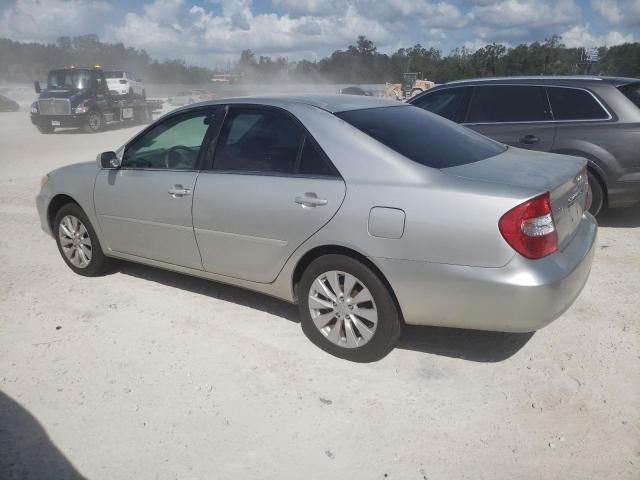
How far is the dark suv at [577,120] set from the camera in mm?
5566

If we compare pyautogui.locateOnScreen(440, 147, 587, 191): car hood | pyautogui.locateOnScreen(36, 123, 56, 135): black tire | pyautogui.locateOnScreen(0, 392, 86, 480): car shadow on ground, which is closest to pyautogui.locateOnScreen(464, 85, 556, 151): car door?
pyautogui.locateOnScreen(440, 147, 587, 191): car hood

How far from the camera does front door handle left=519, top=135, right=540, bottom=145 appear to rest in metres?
5.97

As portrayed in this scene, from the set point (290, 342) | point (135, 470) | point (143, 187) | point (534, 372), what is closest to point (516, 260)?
point (534, 372)

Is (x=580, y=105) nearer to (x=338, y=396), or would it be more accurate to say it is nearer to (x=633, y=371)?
(x=633, y=371)

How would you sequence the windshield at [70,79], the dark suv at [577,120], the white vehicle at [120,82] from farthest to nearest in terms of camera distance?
1. the white vehicle at [120,82]
2. the windshield at [70,79]
3. the dark suv at [577,120]

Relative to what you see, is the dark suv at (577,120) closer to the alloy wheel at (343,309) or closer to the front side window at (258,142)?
the front side window at (258,142)

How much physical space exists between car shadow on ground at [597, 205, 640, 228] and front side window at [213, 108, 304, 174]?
14.2 feet

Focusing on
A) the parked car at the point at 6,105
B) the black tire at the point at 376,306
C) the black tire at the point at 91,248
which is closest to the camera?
the black tire at the point at 376,306

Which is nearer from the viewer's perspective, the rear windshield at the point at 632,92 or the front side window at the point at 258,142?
the front side window at the point at 258,142

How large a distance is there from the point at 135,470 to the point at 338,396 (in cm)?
111

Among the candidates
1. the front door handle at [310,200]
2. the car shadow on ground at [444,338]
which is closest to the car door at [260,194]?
the front door handle at [310,200]

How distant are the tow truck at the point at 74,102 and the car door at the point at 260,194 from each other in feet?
60.2

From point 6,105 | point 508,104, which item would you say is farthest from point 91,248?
point 6,105

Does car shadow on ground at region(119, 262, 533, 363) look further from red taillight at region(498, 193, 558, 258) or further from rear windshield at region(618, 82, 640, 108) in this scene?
rear windshield at region(618, 82, 640, 108)
